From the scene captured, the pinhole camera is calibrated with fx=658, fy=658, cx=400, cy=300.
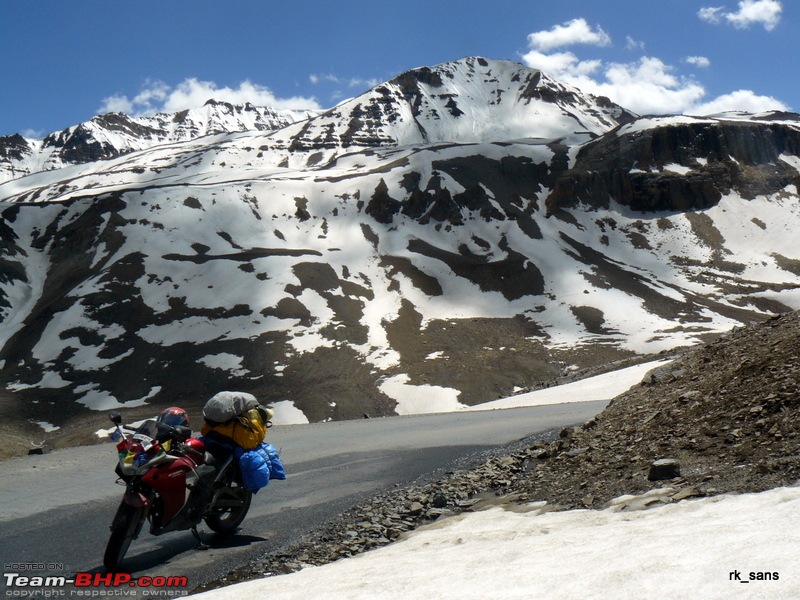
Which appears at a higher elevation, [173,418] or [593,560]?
[173,418]

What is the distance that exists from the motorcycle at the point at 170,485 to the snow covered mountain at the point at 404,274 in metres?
46.3

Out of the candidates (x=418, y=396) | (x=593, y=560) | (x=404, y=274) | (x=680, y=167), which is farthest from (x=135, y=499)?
(x=680, y=167)

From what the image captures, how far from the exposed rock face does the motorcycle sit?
366 ft

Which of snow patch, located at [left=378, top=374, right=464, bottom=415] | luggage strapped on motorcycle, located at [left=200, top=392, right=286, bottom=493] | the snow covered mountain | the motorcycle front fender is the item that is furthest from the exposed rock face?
the motorcycle front fender

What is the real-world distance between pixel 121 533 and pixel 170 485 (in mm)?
688

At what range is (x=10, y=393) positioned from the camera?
197ft

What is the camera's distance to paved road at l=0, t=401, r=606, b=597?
773 centimetres

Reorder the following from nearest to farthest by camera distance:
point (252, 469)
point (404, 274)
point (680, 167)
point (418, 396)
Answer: point (252, 469)
point (418, 396)
point (404, 274)
point (680, 167)

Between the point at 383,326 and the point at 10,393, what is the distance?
37313 mm

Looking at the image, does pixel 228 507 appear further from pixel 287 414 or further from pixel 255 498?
pixel 287 414

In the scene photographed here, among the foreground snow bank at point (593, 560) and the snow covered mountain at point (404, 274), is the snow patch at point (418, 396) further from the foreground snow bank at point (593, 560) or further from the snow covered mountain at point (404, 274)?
the foreground snow bank at point (593, 560)

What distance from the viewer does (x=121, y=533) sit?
280 inches

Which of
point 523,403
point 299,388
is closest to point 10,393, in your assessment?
point 299,388

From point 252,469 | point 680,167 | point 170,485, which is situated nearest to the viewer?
point 170,485
